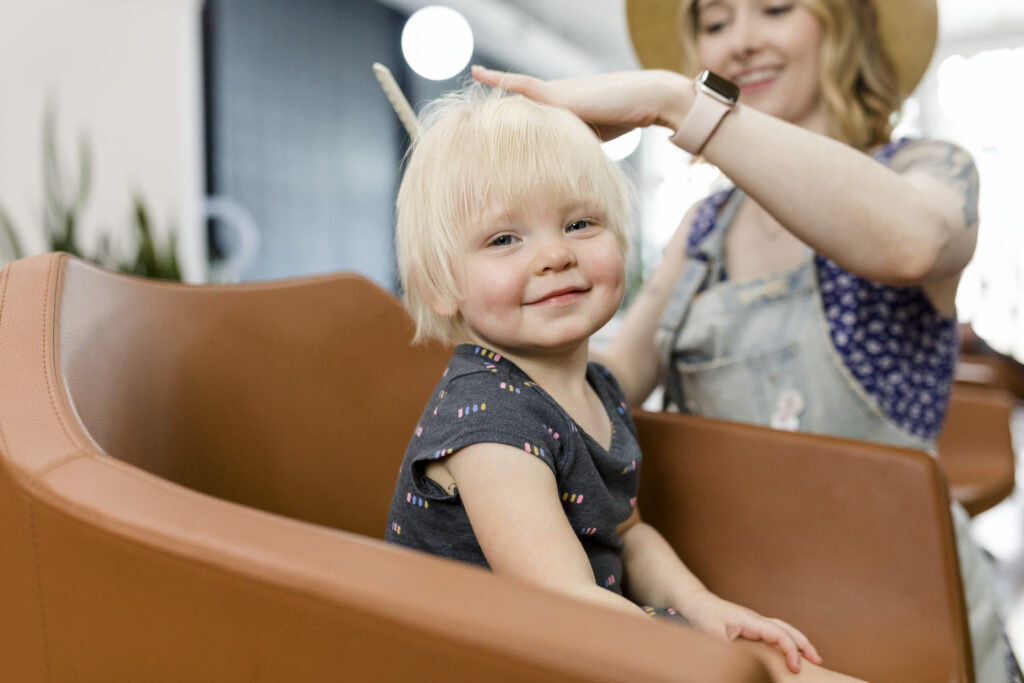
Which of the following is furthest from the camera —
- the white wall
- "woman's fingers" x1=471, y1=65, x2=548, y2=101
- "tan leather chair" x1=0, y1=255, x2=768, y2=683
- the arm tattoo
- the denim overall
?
the white wall

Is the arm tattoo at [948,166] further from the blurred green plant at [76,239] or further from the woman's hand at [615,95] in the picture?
the blurred green plant at [76,239]

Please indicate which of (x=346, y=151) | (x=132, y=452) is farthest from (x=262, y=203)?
(x=132, y=452)

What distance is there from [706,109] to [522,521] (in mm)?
474

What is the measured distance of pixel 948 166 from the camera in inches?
36.5

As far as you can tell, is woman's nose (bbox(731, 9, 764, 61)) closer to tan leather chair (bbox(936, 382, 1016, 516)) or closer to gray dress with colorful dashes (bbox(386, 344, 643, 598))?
gray dress with colorful dashes (bbox(386, 344, 643, 598))

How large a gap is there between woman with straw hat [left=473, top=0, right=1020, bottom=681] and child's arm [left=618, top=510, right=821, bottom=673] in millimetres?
323

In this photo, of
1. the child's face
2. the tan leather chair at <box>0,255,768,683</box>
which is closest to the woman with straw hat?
the child's face

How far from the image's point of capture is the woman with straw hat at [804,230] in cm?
80

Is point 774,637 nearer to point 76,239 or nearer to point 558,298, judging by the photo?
point 558,298

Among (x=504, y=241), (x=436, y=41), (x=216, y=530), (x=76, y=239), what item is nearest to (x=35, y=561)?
(x=216, y=530)

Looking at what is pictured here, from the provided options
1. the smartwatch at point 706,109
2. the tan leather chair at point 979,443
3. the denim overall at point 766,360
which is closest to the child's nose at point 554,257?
the smartwatch at point 706,109

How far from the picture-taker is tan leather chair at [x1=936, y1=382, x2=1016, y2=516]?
1.51 m

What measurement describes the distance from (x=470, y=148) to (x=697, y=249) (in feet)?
2.02

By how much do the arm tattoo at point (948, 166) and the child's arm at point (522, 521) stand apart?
63 centimetres
